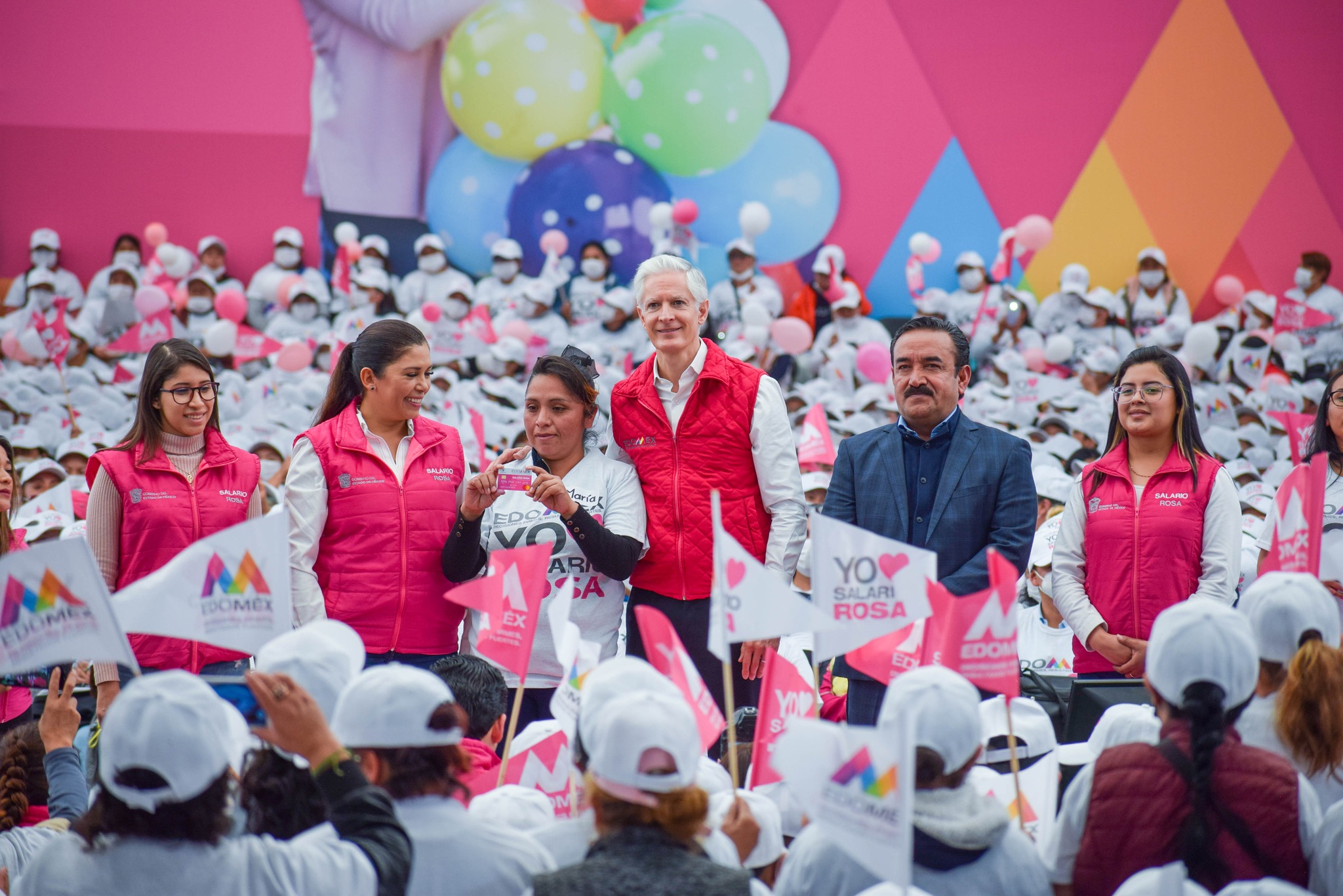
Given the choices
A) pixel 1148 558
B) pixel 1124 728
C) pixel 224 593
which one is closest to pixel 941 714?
pixel 1124 728

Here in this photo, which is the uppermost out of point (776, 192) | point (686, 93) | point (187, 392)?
point (686, 93)

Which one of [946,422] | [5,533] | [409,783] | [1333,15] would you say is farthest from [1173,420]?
[1333,15]

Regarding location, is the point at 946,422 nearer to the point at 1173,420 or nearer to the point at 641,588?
the point at 1173,420

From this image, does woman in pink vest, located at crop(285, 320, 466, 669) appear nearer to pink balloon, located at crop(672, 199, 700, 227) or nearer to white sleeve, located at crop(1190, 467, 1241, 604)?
white sleeve, located at crop(1190, 467, 1241, 604)

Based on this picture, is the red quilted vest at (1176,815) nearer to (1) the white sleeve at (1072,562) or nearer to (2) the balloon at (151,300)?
(1) the white sleeve at (1072,562)

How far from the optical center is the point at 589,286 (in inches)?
430

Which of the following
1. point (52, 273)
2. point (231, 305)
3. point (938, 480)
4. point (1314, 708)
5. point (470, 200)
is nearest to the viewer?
point (1314, 708)

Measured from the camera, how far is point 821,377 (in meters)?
9.98

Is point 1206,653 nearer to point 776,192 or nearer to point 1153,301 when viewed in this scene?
point 1153,301

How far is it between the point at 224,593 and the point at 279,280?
9415mm

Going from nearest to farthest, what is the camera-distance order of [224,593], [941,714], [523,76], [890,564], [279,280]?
1. [941,714]
2. [224,593]
3. [890,564]
4. [523,76]
5. [279,280]

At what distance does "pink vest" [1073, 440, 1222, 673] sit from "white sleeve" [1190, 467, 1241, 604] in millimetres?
19

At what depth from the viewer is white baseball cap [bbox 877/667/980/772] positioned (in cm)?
190

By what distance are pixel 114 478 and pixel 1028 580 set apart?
145 inches
